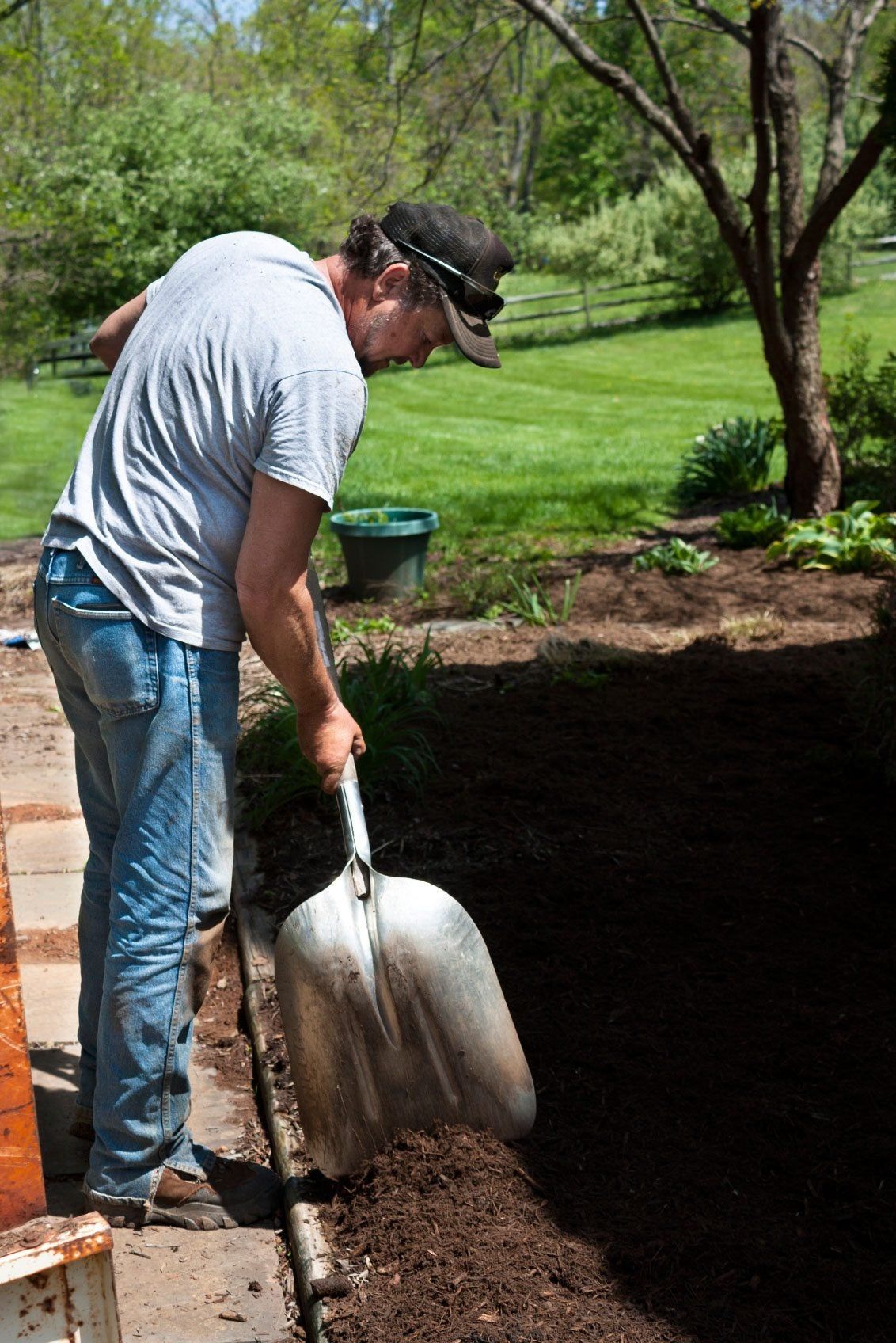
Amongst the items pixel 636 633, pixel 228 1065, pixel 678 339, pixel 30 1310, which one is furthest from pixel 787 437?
pixel 678 339

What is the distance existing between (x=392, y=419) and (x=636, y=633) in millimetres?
9727

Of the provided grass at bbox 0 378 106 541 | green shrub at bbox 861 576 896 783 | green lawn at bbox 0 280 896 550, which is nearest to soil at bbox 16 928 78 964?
green shrub at bbox 861 576 896 783

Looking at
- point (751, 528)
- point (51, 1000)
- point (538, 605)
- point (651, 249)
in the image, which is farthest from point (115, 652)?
point (651, 249)

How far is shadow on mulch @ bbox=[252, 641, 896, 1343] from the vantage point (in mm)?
2221

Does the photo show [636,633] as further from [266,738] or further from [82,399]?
[82,399]

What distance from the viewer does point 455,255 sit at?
2.30 m

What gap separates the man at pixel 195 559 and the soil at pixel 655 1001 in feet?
1.70

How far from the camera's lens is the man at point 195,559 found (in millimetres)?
2148

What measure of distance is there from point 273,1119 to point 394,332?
171cm

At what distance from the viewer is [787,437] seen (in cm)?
831

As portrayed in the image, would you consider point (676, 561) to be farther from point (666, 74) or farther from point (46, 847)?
point (46, 847)

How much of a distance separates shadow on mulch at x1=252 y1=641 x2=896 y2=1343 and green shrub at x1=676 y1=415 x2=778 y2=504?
15.8 feet

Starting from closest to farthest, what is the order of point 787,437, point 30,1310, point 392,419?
point 30,1310
point 787,437
point 392,419

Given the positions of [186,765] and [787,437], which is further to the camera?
[787,437]
